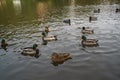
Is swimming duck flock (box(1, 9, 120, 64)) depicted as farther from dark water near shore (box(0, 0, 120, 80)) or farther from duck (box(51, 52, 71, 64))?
dark water near shore (box(0, 0, 120, 80))

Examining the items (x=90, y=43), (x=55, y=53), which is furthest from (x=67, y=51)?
(x=90, y=43)

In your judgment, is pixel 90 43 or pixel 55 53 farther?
pixel 90 43

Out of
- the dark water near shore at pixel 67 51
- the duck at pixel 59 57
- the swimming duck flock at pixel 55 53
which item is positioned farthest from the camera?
the swimming duck flock at pixel 55 53

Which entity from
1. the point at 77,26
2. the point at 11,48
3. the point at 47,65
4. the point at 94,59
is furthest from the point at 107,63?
the point at 77,26

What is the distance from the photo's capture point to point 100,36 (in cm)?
3497

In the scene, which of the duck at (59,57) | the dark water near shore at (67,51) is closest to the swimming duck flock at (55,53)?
the duck at (59,57)

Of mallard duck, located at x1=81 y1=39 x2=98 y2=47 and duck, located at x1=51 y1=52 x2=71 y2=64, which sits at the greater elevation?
mallard duck, located at x1=81 y1=39 x2=98 y2=47

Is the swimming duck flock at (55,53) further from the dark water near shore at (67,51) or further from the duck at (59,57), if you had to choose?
the dark water near shore at (67,51)

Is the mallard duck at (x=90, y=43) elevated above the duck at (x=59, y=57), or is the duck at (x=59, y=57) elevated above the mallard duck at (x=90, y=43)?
the mallard duck at (x=90, y=43)

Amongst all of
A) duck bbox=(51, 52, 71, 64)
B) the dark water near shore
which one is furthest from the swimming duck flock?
the dark water near shore

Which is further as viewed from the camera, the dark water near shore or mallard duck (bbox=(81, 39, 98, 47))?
mallard duck (bbox=(81, 39, 98, 47))

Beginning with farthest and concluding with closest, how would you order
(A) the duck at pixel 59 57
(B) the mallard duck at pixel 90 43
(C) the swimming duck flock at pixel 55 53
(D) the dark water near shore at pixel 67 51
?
(B) the mallard duck at pixel 90 43 < (C) the swimming duck flock at pixel 55 53 < (A) the duck at pixel 59 57 < (D) the dark water near shore at pixel 67 51

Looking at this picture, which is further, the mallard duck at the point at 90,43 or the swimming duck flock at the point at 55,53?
the mallard duck at the point at 90,43

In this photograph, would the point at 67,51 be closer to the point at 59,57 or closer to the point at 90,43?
the point at 59,57
